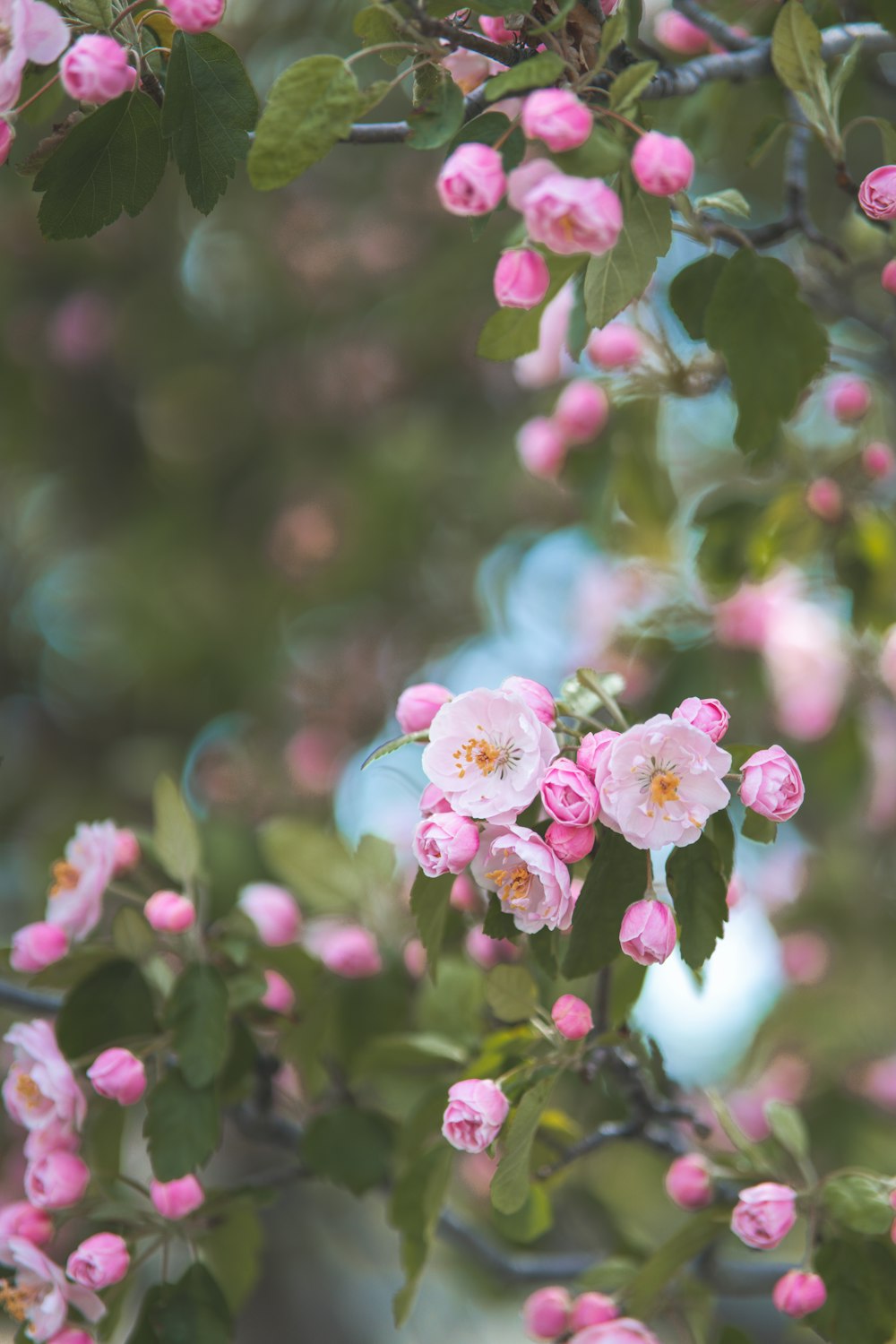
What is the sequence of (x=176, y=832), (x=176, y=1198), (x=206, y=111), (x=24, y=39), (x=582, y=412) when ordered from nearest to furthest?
(x=24, y=39), (x=206, y=111), (x=176, y=1198), (x=176, y=832), (x=582, y=412)

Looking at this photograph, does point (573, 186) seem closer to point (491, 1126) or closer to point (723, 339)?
point (723, 339)

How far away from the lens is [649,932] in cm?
107

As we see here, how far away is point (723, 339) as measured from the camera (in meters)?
1.33

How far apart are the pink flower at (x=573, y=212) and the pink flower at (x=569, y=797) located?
1.49ft

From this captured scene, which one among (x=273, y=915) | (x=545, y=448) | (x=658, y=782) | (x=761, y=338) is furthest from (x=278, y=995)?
(x=761, y=338)

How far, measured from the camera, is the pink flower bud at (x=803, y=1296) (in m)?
1.25

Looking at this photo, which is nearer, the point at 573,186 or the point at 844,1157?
the point at 573,186

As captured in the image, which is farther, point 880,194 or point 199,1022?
point 199,1022

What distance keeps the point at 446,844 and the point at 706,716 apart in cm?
27

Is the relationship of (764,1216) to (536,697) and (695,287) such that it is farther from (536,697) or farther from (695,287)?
(695,287)

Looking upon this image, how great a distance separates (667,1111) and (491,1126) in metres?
0.45

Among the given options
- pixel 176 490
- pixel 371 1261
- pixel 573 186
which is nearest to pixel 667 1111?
pixel 573 186

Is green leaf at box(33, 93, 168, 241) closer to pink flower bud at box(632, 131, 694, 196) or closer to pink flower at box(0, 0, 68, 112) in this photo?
pink flower at box(0, 0, 68, 112)

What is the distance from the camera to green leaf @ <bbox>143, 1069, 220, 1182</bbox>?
4.37 feet
